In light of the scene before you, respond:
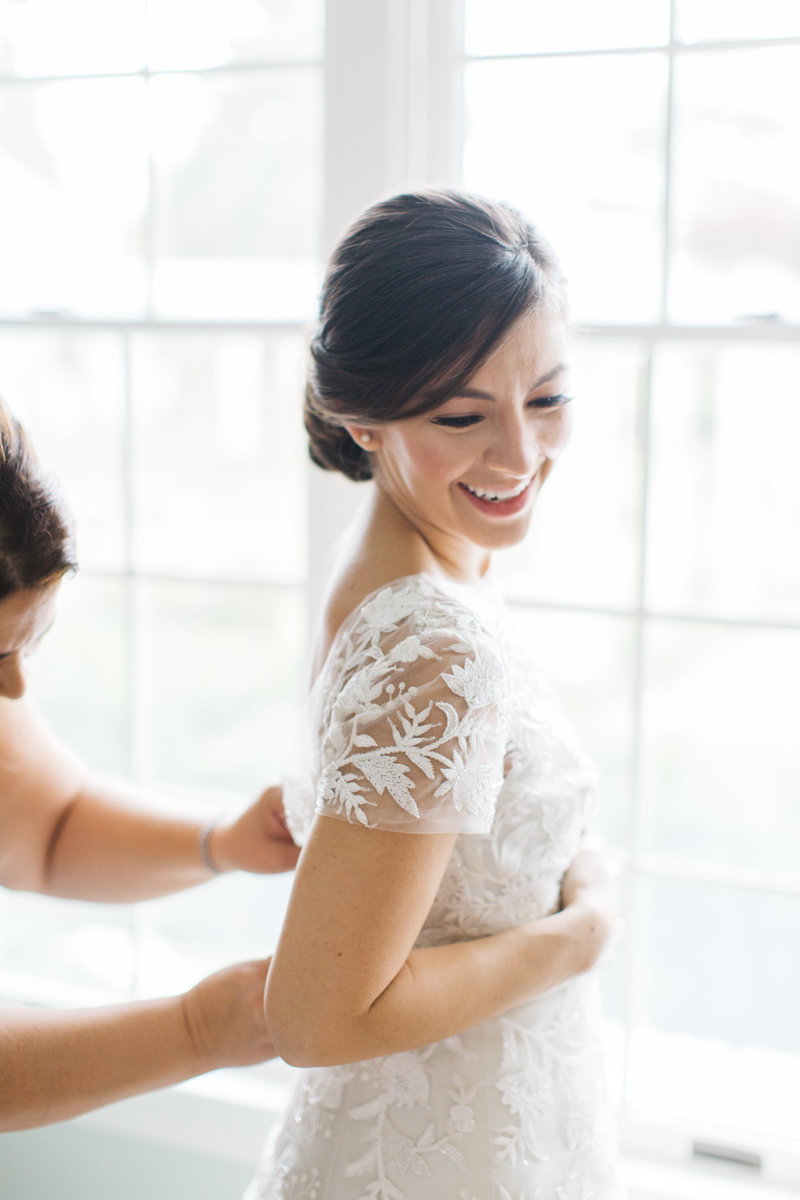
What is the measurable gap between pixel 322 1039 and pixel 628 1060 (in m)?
0.96

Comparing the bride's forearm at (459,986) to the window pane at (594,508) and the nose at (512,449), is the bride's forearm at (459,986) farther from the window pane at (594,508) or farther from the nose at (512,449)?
the window pane at (594,508)

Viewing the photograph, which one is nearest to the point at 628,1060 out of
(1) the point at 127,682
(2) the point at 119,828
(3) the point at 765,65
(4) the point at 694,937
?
(2) the point at 119,828

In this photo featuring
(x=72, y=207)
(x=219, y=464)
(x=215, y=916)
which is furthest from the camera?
(x=219, y=464)

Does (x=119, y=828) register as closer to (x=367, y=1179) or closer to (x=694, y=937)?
(x=367, y=1179)

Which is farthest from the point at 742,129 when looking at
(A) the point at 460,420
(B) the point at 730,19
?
(A) the point at 460,420

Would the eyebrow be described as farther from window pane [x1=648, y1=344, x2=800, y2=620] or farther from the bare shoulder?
window pane [x1=648, y1=344, x2=800, y2=620]

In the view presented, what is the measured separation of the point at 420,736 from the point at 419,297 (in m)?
0.41

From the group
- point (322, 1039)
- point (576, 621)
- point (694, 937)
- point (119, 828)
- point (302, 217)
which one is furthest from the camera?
point (576, 621)

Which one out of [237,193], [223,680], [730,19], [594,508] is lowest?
[223,680]

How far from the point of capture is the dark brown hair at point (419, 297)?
103 centimetres

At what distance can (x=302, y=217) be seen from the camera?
19.0 feet

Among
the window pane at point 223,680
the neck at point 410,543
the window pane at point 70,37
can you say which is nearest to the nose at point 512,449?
the neck at point 410,543

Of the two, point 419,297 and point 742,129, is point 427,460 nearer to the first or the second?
point 419,297

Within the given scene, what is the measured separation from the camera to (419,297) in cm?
103
